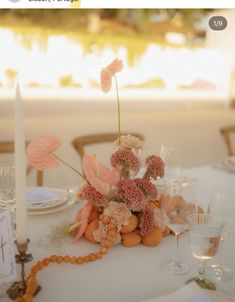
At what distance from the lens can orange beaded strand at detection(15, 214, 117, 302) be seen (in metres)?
0.65

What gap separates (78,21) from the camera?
2752 millimetres

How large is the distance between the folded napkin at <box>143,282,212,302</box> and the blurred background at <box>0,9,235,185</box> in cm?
176

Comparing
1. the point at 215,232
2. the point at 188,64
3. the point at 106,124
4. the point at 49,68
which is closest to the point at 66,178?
the point at 215,232

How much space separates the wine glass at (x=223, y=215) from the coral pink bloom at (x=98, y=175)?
0.22 metres

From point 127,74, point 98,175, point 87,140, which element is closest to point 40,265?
point 98,175

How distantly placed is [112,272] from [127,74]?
2.23 meters

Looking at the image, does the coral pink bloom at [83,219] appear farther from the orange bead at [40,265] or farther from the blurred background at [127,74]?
the blurred background at [127,74]

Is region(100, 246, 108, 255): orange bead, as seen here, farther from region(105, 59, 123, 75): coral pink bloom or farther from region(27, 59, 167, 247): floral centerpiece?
region(105, 59, 123, 75): coral pink bloom

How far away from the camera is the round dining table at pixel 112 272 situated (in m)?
0.68

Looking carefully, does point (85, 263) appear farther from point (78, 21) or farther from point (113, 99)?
point (78, 21)

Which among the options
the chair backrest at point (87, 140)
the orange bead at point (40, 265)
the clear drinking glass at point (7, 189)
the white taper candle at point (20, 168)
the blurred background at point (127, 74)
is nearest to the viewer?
the white taper candle at point (20, 168)

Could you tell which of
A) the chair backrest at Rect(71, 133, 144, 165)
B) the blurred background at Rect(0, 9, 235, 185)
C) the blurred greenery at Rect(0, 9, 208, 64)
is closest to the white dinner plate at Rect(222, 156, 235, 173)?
the chair backrest at Rect(71, 133, 144, 165)

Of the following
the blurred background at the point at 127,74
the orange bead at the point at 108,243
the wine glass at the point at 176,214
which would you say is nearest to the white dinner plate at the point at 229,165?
the wine glass at the point at 176,214

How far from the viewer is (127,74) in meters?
2.84
